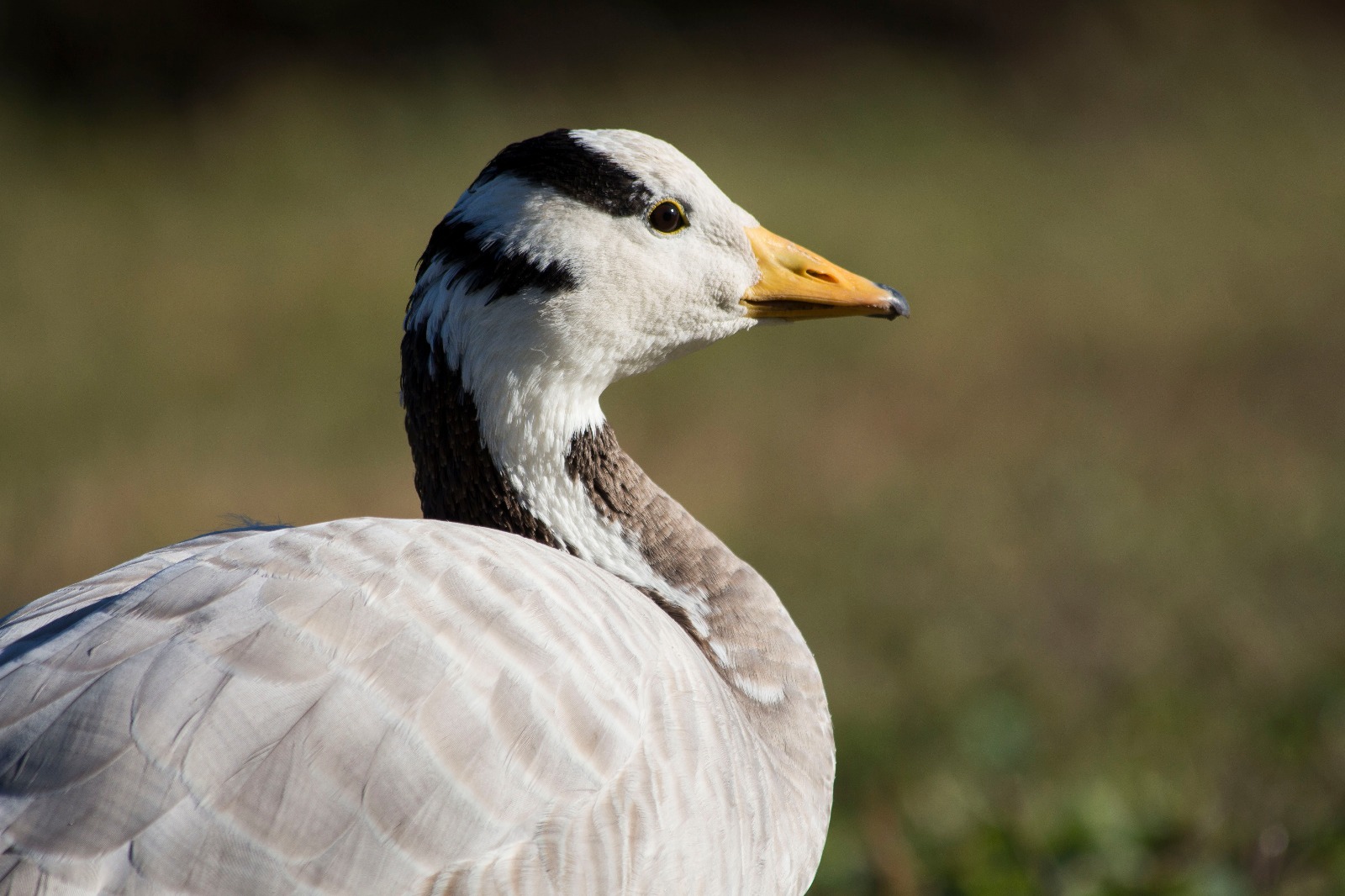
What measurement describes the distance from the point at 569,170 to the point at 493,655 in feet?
2.88

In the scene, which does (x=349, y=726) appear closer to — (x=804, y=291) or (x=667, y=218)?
(x=667, y=218)

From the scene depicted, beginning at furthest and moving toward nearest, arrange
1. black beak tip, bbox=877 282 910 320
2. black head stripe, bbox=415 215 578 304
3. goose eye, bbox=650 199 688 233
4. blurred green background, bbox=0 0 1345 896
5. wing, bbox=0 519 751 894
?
blurred green background, bbox=0 0 1345 896 < black beak tip, bbox=877 282 910 320 < goose eye, bbox=650 199 688 233 < black head stripe, bbox=415 215 578 304 < wing, bbox=0 519 751 894

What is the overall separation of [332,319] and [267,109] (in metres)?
3.84

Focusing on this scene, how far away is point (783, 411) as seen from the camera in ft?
22.7

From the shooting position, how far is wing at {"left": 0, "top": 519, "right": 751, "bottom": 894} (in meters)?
1.46

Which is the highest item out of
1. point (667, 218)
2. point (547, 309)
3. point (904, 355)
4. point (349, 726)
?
point (667, 218)

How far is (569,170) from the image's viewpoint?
212 centimetres

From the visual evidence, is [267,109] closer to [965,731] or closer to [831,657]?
[831,657]

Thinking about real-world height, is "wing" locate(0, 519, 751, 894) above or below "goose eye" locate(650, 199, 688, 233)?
below

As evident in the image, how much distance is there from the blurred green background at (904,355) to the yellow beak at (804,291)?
4.01ft

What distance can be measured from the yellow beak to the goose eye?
0.16 metres

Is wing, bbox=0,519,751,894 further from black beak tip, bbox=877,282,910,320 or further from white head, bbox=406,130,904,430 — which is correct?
black beak tip, bbox=877,282,910,320

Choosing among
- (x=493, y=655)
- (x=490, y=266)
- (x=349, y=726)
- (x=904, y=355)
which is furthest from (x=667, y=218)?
(x=904, y=355)

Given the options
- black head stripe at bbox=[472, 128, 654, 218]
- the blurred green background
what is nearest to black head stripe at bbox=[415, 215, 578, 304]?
black head stripe at bbox=[472, 128, 654, 218]
